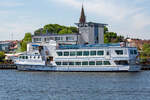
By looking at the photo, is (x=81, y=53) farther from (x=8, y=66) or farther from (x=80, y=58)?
(x=8, y=66)

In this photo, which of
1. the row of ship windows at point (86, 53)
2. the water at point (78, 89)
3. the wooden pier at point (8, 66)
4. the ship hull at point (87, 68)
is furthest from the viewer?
the wooden pier at point (8, 66)

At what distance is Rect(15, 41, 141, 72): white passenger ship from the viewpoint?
68438 millimetres

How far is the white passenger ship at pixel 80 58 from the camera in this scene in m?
68.4

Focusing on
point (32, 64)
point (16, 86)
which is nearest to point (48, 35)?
point (32, 64)

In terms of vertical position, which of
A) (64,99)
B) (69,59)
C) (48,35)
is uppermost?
(48,35)

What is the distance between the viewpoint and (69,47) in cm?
7231

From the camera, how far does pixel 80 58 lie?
70.7 m

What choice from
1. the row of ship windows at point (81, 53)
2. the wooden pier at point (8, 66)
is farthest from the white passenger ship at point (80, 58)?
the wooden pier at point (8, 66)

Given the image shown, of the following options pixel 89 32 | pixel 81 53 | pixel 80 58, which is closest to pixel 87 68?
pixel 80 58

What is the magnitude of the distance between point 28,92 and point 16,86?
21.4ft

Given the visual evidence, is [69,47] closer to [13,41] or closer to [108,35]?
[108,35]

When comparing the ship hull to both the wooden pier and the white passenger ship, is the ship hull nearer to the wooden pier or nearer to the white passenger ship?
the white passenger ship

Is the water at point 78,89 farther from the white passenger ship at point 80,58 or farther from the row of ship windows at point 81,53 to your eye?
the row of ship windows at point 81,53

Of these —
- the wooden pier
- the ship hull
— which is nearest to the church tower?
the ship hull
